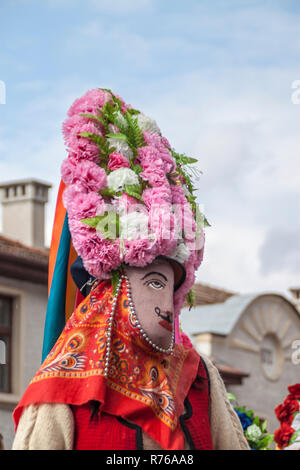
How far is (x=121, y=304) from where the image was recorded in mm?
3510

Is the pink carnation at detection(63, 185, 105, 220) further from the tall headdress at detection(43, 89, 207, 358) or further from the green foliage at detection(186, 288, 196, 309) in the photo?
the green foliage at detection(186, 288, 196, 309)

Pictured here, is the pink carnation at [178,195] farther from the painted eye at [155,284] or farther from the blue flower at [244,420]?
the blue flower at [244,420]

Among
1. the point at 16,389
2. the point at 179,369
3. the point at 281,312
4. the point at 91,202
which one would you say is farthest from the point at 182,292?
the point at 281,312

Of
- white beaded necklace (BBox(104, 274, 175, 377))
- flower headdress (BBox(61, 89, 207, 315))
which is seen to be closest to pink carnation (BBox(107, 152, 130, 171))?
flower headdress (BBox(61, 89, 207, 315))

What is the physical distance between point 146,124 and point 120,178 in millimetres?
374

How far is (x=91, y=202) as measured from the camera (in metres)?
3.60

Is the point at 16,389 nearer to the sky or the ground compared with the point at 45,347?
nearer to the ground

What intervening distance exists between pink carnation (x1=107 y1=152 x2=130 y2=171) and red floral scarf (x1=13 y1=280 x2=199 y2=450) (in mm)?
494

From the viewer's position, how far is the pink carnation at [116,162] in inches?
146

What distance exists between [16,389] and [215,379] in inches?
405

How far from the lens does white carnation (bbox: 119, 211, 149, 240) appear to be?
3.53 m
